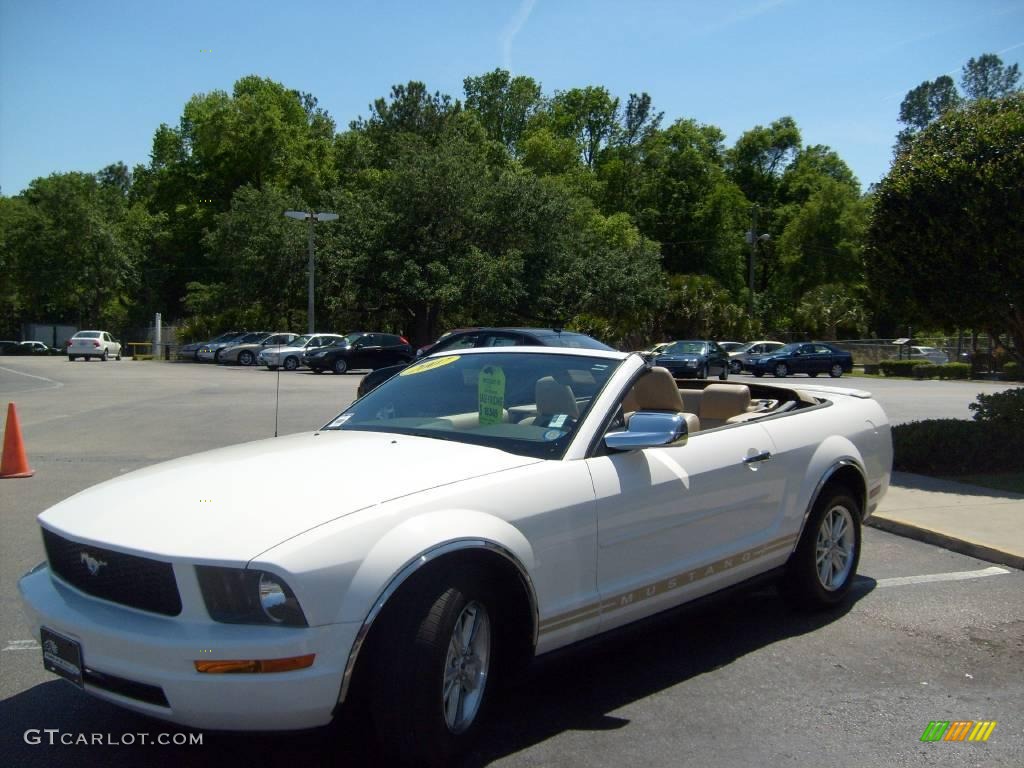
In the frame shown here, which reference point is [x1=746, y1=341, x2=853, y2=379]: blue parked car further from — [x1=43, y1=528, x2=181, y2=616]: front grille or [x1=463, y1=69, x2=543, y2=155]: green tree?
[x1=463, y1=69, x2=543, y2=155]: green tree

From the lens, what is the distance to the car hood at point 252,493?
331 cm

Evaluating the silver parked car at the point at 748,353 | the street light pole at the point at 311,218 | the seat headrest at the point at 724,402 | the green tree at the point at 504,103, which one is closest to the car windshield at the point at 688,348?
the silver parked car at the point at 748,353

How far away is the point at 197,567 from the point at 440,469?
1068mm

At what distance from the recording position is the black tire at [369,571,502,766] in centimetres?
328

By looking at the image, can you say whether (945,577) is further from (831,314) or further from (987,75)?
(987,75)

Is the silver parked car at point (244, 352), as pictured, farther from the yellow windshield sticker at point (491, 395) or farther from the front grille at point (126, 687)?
the front grille at point (126, 687)

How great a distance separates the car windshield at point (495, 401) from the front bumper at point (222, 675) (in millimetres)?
1390

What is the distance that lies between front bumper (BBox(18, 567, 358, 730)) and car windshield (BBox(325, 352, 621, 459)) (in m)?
1.39

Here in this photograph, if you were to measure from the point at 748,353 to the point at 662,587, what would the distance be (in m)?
41.4

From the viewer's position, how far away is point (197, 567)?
3.17 meters

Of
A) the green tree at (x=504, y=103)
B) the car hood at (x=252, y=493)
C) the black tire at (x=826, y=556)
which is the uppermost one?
the green tree at (x=504, y=103)

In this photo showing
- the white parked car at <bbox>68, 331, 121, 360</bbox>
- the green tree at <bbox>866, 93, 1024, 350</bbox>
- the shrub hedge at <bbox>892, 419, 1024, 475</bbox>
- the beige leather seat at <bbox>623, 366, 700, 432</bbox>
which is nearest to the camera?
the beige leather seat at <bbox>623, 366, 700, 432</bbox>

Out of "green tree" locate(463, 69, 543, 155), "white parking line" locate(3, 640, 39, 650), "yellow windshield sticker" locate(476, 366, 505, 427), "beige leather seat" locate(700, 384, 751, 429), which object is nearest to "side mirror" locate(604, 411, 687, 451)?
"yellow windshield sticker" locate(476, 366, 505, 427)

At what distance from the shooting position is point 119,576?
3383mm
